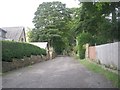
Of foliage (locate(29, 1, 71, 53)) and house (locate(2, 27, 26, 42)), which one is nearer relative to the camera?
house (locate(2, 27, 26, 42))

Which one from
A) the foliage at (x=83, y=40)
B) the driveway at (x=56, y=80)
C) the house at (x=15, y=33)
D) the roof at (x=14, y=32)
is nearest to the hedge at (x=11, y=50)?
the driveway at (x=56, y=80)

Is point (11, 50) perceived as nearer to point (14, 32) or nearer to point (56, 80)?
→ point (56, 80)

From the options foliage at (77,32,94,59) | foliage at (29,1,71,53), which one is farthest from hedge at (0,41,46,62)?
foliage at (29,1,71,53)

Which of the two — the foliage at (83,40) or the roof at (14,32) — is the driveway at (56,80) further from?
the roof at (14,32)

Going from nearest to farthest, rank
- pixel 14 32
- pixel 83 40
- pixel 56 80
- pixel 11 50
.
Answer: pixel 56 80, pixel 11 50, pixel 83 40, pixel 14 32

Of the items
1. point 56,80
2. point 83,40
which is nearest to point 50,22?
point 83,40

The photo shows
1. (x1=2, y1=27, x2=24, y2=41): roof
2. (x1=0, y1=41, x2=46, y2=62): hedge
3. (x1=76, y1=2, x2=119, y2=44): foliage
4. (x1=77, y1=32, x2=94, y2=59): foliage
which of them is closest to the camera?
(x1=76, y1=2, x2=119, y2=44): foliage

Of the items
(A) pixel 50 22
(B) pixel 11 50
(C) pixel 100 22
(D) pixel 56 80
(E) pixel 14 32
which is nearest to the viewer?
(D) pixel 56 80

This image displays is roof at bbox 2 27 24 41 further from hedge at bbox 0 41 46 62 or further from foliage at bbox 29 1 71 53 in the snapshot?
hedge at bbox 0 41 46 62

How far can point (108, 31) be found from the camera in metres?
18.5

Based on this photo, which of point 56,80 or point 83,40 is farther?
point 83,40

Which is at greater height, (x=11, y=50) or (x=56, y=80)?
(x=11, y=50)

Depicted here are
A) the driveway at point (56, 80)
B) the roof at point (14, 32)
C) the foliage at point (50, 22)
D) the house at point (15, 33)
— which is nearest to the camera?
the driveway at point (56, 80)

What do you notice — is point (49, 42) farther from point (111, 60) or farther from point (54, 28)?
point (111, 60)
